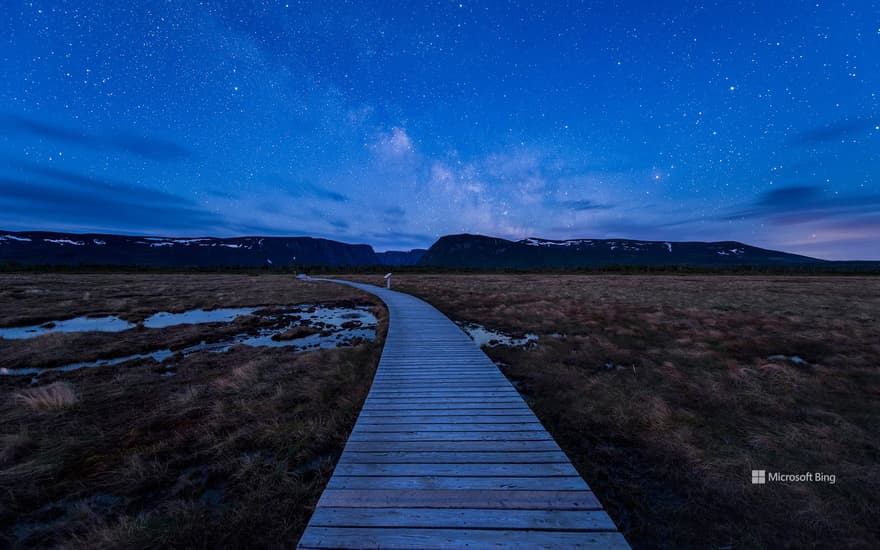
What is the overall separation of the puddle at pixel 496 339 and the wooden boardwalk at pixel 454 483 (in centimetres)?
586

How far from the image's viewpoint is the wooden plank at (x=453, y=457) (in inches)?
148

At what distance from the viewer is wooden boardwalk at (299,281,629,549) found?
2691mm

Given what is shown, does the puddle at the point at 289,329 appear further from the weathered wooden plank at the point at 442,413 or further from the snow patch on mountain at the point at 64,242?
the snow patch on mountain at the point at 64,242

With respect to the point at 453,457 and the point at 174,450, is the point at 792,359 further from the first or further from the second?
the point at 174,450

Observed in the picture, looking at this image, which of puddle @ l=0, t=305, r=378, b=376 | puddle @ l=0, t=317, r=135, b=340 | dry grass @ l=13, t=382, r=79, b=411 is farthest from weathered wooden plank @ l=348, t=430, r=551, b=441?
puddle @ l=0, t=317, r=135, b=340

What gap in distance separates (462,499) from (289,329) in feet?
44.7

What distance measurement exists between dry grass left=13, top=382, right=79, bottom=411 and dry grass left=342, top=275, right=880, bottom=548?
978 cm

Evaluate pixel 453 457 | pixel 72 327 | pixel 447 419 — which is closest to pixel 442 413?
pixel 447 419

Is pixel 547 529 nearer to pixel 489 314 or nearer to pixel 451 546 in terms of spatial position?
pixel 451 546

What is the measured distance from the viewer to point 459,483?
11.1 feet

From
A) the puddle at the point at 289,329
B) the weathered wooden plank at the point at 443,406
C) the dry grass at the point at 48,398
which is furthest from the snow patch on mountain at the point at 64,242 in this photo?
the weathered wooden plank at the point at 443,406

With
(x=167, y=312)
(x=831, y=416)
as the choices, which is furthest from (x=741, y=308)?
(x=167, y=312)

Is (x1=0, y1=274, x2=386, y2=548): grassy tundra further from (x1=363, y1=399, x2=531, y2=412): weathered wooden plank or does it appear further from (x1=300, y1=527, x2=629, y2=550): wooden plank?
(x1=300, y1=527, x2=629, y2=550): wooden plank

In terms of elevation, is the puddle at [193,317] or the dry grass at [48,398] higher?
the dry grass at [48,398]
